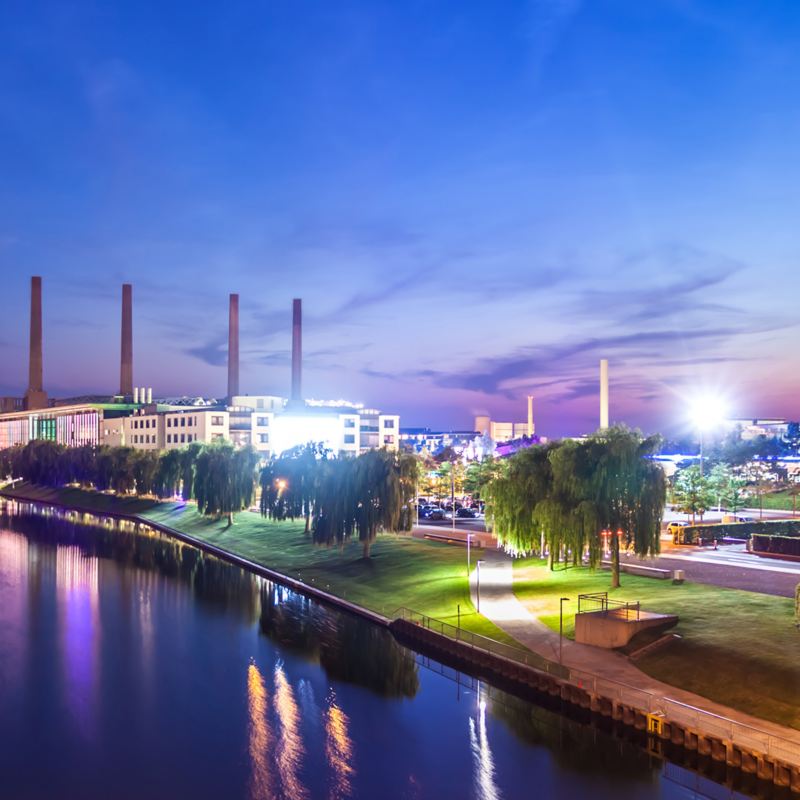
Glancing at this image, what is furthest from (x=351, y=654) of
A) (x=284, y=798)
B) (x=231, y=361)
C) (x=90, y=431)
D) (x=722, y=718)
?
(x=90, y=431)

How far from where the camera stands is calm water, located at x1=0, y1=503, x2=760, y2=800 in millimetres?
25781

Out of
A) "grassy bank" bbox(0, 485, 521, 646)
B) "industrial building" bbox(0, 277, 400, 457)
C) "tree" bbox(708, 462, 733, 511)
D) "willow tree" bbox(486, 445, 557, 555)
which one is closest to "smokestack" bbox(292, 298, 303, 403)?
"industrial building" bbox(0, 277, 400, 457)

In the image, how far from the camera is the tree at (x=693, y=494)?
66.8 metres

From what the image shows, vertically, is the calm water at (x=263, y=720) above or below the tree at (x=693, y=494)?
below

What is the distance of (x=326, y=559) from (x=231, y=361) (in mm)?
106596

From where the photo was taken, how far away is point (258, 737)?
29.7 meters

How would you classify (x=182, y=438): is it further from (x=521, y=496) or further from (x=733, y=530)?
(x=521, y=496)

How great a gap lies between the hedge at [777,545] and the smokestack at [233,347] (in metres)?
123

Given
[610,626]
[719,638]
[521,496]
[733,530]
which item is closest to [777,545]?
[733,530]

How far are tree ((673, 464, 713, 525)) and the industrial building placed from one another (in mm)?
73429

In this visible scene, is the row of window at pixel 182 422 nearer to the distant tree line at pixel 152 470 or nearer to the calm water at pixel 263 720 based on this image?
the distant tree line at pixel 152 470

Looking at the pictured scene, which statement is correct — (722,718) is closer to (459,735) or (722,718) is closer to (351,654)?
(459,735)

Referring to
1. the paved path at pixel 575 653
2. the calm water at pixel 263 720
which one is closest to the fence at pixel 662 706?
the paved path at pixel 575 653

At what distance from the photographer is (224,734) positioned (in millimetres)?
30094
